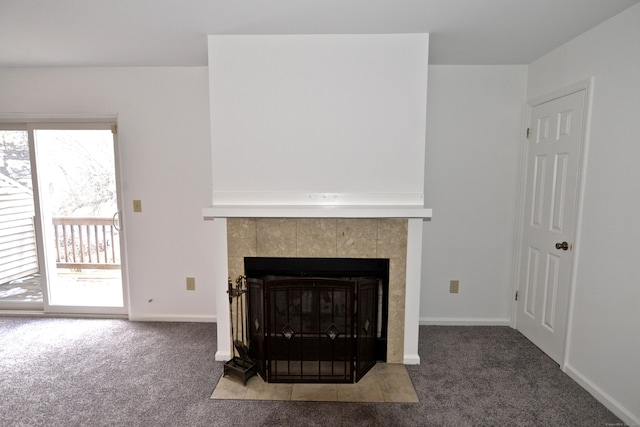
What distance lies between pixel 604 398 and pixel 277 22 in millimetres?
3059

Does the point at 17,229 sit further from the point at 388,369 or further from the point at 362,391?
the point at 388,369

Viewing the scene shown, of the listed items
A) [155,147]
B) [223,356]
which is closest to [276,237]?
[223,356]

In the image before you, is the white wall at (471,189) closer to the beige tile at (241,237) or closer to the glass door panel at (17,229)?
the beige tile at (241,237)

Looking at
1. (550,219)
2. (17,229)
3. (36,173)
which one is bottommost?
(17,229)

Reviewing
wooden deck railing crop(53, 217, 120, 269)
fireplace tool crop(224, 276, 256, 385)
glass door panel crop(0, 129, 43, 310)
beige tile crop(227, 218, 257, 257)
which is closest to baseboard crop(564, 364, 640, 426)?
fireplace tool crop(224, 276, 256, 385)

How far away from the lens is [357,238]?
2461 millimetres

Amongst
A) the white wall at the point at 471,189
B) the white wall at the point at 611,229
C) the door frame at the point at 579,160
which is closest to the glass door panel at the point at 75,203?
the white wall at the point at 471,189

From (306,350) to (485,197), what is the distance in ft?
6.70

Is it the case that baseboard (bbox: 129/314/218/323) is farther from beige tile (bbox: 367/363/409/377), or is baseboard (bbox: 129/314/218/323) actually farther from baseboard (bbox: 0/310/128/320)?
beige tile (bbox: 367/363/409/377)

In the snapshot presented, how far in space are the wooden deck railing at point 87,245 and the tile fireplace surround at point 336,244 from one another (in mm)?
1788

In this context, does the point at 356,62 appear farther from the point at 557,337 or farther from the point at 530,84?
the point at 557,337

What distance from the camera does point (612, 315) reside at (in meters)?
2.03

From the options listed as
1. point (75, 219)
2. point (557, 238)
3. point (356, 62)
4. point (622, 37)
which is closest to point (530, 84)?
point (622, 37)

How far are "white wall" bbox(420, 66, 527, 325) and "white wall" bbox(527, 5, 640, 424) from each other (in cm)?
66
